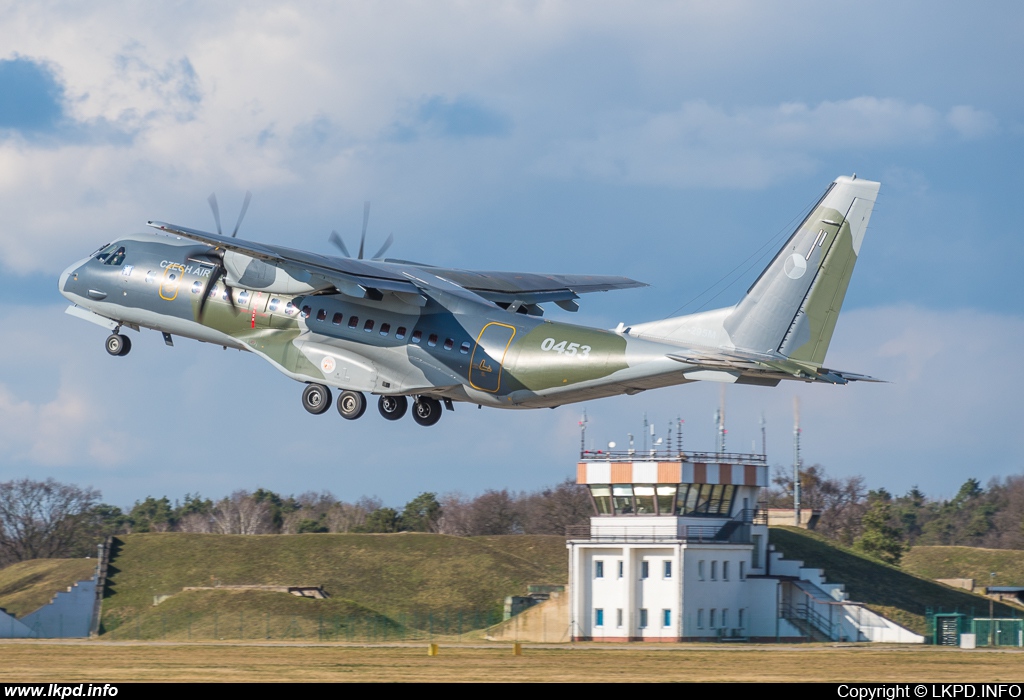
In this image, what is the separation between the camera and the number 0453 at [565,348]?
33.8 metres

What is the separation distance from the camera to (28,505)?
96.9 m

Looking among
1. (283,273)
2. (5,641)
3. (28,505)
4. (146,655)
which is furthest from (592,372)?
(28,505)

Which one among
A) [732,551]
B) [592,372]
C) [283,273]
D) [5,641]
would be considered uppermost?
[283,273]

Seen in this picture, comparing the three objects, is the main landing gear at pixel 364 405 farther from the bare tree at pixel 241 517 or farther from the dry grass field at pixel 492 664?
the bare tree at pixel 241 517

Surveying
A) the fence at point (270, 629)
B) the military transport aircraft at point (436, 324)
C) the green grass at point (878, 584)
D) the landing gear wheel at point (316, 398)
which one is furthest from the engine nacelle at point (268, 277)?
the green grass at point (878, 584)

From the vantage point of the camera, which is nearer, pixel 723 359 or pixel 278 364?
pixel 723 359

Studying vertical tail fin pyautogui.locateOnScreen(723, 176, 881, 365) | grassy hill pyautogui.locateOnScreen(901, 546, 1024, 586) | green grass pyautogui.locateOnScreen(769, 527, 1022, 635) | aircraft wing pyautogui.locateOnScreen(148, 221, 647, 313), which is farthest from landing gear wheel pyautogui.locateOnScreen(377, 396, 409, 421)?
grassy hill pyautogui.locateOnScreen(901, 546, 1024, 586)

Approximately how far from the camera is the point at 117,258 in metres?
40.1

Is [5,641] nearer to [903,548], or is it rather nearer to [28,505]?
[28,505]

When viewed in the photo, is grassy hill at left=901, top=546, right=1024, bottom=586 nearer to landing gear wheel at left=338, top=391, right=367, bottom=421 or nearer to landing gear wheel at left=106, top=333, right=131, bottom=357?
landing gear wheel at left=338, top=391, right=367, bottom=421

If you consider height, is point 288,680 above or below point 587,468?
below

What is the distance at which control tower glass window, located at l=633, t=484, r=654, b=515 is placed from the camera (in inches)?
2566

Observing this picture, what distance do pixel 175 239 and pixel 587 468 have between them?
104 feet

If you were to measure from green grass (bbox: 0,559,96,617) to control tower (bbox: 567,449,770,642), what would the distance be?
27372mm
